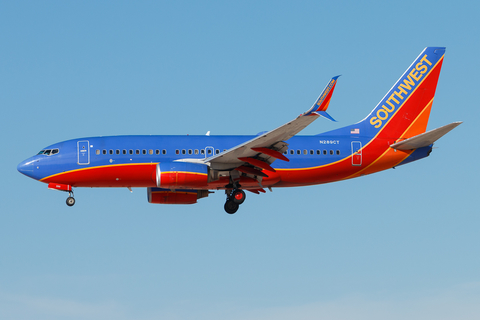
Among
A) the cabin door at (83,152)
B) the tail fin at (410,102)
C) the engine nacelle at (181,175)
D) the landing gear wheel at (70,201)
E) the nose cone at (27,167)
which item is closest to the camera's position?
the engine nacelle at (181,175)

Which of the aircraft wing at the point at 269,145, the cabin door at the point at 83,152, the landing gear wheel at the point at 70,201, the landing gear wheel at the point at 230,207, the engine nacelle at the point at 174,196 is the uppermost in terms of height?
the cabin door at the point at 83,152

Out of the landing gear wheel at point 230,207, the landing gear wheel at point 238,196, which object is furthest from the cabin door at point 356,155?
the landing gear wheel at point 230,207

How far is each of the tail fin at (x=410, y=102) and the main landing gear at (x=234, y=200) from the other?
9093 millimetres

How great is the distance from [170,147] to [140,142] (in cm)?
178

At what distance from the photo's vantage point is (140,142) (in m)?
42.8

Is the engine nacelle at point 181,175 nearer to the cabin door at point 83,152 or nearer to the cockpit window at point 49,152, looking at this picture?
the cabin door at point 83,152

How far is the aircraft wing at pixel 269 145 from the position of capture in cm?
3425

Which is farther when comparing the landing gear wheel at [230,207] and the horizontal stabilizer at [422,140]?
the landing gear wheel at [230,207]

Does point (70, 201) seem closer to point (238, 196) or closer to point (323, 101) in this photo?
point (238, 196)

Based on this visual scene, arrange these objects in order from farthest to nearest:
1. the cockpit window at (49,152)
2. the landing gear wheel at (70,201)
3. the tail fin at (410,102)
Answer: the tail fin at (410,102) → the landing gear wheel at (70,201) → the cockpit window at (49,152)

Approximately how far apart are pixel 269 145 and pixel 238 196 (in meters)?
5.42

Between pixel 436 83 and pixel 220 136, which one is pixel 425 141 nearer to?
pixel 436 83

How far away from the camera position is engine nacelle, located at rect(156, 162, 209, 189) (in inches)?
1597

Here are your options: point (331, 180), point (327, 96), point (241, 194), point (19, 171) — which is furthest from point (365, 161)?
point (19, 171)
